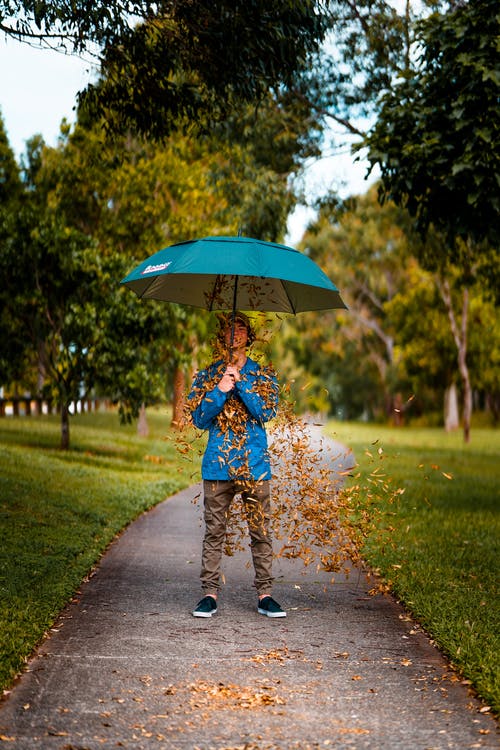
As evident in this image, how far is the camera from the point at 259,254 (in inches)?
235

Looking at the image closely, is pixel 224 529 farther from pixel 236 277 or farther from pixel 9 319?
pixel 9 319

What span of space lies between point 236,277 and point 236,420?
1.08 meters

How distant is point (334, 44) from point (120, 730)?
46.7 ft

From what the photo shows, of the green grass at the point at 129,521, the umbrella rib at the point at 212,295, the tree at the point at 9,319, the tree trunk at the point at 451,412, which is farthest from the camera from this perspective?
the tree trunk at the point at 451,412

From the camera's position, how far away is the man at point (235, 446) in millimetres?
6051

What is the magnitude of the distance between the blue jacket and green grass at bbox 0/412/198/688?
1.34ft

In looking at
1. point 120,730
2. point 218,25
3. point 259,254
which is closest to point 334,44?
point 218,25

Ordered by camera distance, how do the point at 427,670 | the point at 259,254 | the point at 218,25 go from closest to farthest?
the point at 427,670 → the point at 259,254 → the point at 218,25

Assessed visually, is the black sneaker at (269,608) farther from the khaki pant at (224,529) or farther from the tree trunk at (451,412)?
the tree trunk at (451,412)

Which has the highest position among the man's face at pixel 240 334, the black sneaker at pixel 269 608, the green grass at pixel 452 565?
the man's face at pixel 240 334

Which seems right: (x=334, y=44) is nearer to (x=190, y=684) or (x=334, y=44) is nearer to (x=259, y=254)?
(x=259, y=254)

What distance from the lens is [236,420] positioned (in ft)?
19.9

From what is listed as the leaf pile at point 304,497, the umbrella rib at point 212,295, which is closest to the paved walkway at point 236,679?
the leaf pile at point 304,497

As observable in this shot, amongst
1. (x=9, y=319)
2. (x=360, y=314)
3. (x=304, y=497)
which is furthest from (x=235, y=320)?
(x=360, y=314)
